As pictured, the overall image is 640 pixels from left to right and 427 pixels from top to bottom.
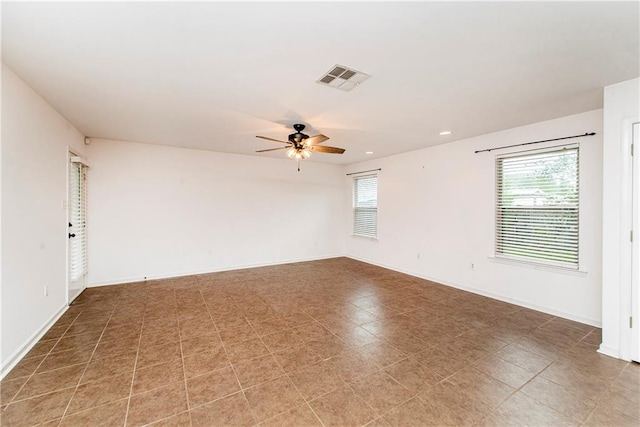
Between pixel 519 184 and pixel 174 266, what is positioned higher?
pixel 519 184

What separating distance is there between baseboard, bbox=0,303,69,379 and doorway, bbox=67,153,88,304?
0.59 m

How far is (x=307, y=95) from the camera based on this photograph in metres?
2.81

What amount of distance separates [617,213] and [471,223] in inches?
75.7

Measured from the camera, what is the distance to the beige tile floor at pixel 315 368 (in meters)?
1.80

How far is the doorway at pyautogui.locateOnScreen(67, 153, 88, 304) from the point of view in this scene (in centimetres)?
376

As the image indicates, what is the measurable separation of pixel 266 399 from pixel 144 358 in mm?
1377

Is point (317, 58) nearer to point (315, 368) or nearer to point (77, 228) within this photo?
point (315, 368)

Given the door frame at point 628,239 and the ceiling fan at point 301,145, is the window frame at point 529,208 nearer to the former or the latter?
the door frame at point 628,239

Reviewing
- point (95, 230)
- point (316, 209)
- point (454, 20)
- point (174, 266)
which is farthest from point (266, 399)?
point (316, 209)

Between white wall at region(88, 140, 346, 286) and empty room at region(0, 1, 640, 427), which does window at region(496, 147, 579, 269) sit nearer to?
empty room at region(0, 1, 640, 427)

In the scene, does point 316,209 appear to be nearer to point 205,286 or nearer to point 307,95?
point 205,286

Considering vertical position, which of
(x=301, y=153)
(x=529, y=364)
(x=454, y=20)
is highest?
(x=454, y=20)

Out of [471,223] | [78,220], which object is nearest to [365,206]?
[471,223]

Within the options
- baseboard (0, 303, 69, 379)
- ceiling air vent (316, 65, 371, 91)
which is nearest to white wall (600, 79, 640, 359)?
ceiling air vent (316, 65, 371, 91)
